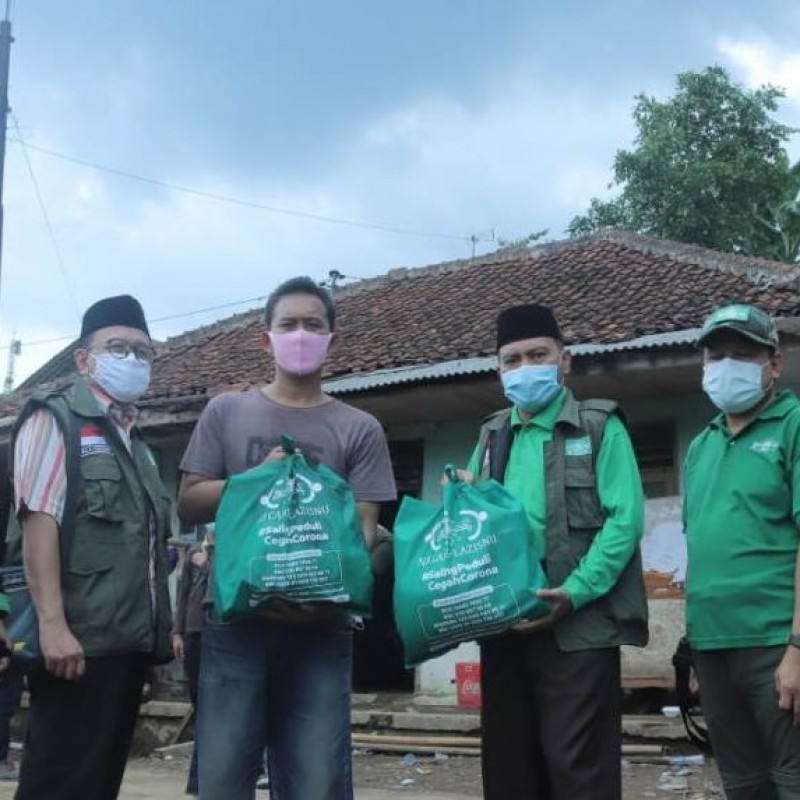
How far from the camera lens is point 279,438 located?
9.62 ft

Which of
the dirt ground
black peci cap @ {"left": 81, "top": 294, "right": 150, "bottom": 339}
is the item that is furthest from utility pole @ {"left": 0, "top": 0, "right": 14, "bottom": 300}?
black peci cap @ {"left": 81, "top": 294, "right": 150, "bottom": 339}

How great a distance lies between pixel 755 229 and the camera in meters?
20.1

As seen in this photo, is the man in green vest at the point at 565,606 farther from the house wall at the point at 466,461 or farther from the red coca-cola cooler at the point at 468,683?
the red coca-cola cooler at the point at 468,683

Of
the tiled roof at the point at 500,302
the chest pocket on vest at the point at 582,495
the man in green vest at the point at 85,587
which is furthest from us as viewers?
the tiled roof at the point at 500,302

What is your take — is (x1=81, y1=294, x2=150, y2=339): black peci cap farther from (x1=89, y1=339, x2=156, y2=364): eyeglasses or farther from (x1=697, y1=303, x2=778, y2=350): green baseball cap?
(x1=697, y1=303, x2=778, y2=350): green baseball cap

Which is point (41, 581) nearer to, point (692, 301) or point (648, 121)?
point (692, 301)

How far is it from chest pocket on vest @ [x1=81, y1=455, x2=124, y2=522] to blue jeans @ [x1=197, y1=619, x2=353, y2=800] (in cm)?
44

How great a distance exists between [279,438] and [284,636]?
55 centimetres

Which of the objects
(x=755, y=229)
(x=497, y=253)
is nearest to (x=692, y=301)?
(x=497, y=253)

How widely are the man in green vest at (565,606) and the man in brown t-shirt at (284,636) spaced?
450 millimetres

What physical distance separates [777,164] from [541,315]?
1868 cm

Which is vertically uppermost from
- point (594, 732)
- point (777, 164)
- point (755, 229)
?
point (777, 164)

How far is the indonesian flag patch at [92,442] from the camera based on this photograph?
115 inches

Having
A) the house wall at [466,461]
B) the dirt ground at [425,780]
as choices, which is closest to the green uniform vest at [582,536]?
the dirt ground at [425,780]
